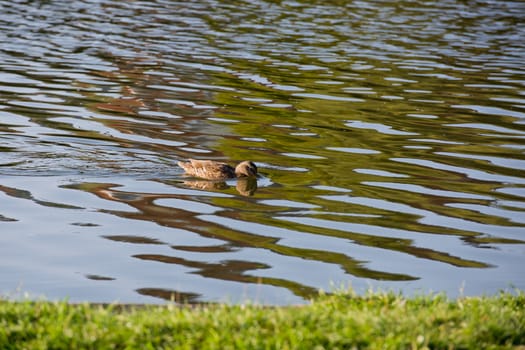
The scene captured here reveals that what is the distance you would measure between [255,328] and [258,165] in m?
8.31

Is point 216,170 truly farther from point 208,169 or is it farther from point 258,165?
point 258,165

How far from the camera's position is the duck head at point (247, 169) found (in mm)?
15039

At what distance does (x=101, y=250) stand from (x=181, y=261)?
0.92 m

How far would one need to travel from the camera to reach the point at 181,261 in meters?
11.5

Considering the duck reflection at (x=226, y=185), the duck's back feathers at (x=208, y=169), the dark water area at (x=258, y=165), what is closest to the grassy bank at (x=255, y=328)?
the dark water area at (x=258, y=165)

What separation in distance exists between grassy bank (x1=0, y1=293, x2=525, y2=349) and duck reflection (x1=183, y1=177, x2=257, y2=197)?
590 cm

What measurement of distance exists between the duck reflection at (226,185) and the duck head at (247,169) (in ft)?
0.23

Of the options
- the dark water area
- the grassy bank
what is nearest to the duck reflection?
the dark water area

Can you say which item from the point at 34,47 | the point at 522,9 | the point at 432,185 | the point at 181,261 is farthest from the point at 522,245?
the point at 522,9

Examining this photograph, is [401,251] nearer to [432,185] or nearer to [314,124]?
[432,185]

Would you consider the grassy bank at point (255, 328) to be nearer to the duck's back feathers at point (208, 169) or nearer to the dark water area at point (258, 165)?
the dark water area at point (258, 165)

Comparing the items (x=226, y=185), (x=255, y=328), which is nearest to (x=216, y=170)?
(x=226, y=185)

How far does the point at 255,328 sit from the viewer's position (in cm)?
816

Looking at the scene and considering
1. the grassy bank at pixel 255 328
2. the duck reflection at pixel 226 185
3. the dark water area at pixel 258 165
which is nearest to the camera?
the grassy bank at pixel 255 328
